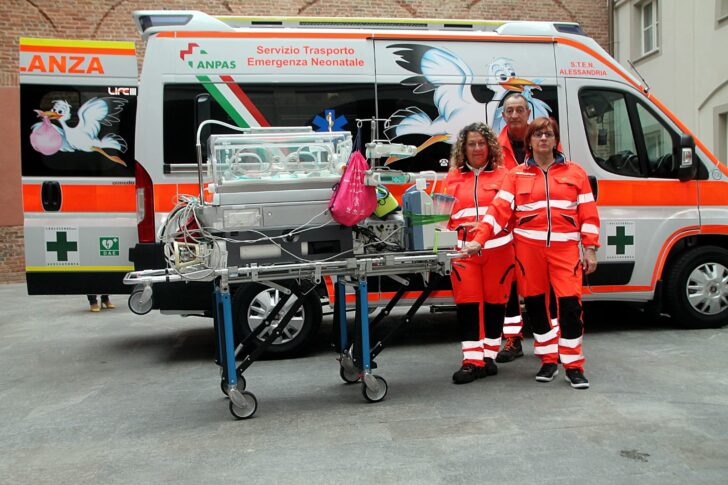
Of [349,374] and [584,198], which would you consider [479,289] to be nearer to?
[584,198]

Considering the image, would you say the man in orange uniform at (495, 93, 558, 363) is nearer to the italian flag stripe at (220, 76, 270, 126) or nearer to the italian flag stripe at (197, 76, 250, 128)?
the italian flag stripe at (220, 76, 270, 126)

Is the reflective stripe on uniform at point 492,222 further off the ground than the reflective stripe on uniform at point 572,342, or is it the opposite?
the reflective stripe on uniform at point 492,222

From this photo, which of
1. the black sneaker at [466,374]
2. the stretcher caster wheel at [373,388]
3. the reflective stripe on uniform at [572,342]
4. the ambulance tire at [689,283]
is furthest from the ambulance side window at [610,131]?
the stretcher caster wheel at [373,388]

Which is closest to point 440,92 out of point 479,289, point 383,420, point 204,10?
point 479,289

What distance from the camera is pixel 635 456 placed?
3.70 metres

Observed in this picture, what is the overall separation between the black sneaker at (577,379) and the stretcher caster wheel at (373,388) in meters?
1.34

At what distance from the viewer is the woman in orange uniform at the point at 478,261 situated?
529cm

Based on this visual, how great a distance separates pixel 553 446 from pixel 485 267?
1.73 metres

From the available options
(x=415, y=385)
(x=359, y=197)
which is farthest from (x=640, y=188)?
(x=359, y=197)

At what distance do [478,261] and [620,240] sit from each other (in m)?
2.14

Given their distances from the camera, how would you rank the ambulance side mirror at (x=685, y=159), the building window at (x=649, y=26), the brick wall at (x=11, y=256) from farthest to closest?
the building window at (x=649, y=26) → the brick wall at (x=11, y=256) → the ambulance side mirror at (x=685, y=159)

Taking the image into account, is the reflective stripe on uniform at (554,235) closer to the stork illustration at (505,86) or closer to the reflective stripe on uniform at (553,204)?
the reflective stripe on uniform at (553,204)

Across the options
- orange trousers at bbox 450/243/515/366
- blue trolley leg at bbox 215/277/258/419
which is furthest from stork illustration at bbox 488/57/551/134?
blue trolley leg at bbox 215/277/258/419

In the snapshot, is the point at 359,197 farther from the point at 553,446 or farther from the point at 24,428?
the point at 24,428
